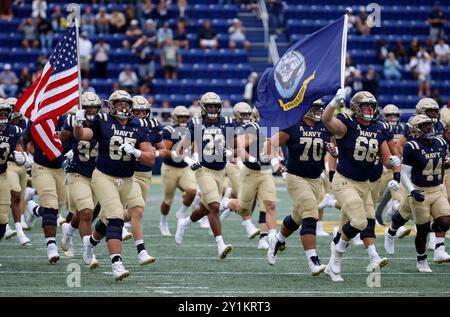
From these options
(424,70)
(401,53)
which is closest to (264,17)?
(401,53)

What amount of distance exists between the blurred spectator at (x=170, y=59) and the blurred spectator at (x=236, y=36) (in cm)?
150

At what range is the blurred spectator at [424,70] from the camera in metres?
24.4

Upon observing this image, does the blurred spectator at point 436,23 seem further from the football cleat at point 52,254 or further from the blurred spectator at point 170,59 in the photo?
the football cleat at point 52,254

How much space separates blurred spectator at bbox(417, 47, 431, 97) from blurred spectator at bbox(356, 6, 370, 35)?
1421 mm

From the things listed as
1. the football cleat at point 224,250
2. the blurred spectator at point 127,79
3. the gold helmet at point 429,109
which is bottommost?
the blurred spectator at point 127,79

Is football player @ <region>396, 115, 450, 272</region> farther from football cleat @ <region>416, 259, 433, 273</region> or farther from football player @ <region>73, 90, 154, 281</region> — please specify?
football player @ <region>73, 90, 154, 281</region>

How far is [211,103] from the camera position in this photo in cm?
1181

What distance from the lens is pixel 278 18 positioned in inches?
1022

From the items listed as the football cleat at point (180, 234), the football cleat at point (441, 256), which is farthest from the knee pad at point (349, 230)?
the football cleat at point (180, 234)

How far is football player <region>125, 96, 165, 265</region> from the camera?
34.1ft

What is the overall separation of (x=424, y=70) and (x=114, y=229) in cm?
1634

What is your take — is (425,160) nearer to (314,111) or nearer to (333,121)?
(314,111)

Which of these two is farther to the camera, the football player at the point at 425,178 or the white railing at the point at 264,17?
the white railing at the point at 264,17

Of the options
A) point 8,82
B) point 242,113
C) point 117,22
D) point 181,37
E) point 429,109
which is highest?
point 429,109
